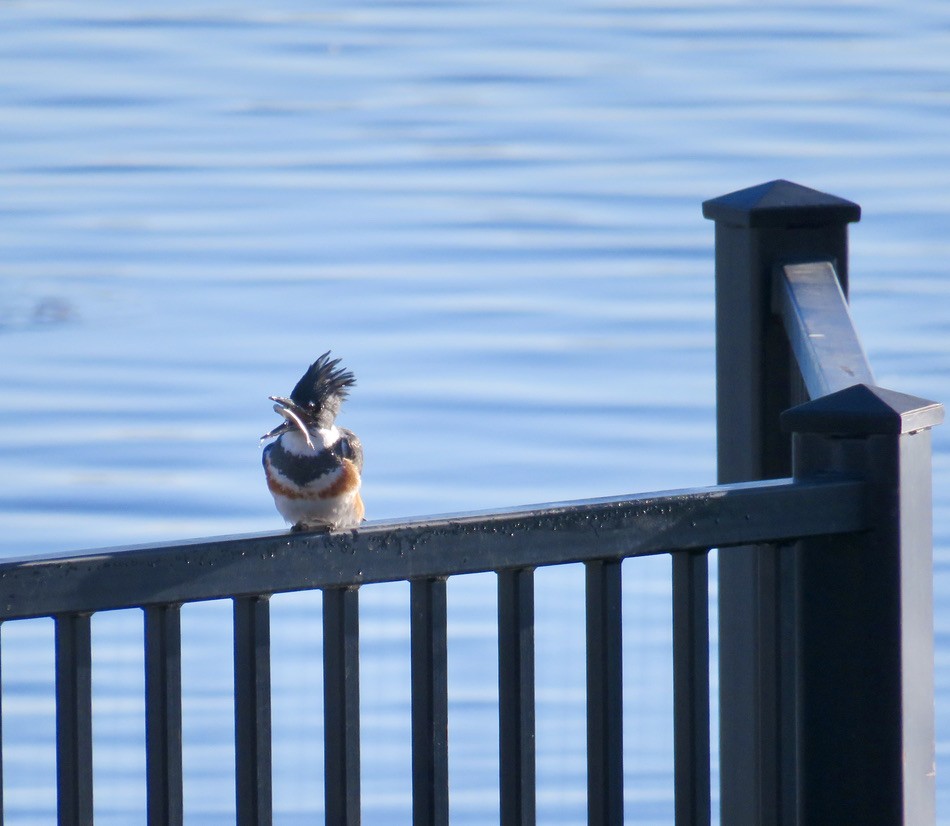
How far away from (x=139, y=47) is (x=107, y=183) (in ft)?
6.11

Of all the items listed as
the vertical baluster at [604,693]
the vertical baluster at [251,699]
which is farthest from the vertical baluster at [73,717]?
the vertical baluster at [604,693]

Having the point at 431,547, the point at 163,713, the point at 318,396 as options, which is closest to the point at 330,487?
the point at 318,396

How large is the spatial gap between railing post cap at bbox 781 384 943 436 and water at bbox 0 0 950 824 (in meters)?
1.20

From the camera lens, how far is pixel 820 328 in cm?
200

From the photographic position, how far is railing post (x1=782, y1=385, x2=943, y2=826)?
5.87 feet

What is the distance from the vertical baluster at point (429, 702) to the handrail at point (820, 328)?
1.63 ft

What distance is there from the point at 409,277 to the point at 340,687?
4.96m

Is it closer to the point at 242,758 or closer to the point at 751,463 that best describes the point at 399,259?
the point at 751,463

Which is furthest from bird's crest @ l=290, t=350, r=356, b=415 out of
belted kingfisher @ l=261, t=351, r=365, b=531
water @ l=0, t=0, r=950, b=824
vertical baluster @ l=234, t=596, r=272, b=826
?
water @ l=0, t=0, r=950, b=824

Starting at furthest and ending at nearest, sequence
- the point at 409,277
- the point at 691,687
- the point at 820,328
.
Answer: the point at 409,277
the point at 820,328
the point at 691,687

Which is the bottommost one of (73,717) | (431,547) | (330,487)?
(73,717)

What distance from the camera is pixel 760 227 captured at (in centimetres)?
218

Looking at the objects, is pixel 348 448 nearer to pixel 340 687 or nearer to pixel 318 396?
pixel 318 396

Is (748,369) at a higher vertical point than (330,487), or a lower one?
higher
